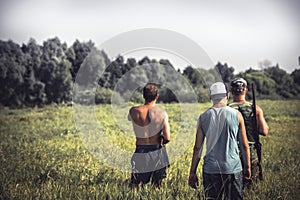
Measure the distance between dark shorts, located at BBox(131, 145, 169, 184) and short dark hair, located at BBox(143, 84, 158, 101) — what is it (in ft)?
2.42

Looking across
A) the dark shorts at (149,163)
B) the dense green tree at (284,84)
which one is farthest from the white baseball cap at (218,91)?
the dense green tree at (284,84)

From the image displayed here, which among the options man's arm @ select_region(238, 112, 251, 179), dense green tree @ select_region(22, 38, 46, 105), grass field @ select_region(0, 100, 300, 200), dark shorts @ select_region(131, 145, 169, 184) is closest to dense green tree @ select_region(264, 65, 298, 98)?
dense green tree @ select_region(22, 38, 46, 105)

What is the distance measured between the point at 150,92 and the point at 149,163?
106 centimetres

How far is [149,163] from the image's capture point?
4781mm

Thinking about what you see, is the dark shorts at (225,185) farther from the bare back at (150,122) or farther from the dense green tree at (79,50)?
the dense green tree at (79,50)

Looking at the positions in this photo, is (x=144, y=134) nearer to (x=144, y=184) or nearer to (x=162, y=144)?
(x=162, y=144)

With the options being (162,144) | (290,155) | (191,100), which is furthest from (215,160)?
(290,155)

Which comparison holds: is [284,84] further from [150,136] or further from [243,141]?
[243,141]

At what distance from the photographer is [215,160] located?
3840 millimetres

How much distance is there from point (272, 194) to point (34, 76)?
43.3 metres

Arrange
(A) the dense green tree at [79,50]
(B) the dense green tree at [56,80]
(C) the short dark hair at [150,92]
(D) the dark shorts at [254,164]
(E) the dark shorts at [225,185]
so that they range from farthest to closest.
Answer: (A) the dense green tree at [79,50] → (B) the dense green tree at [56,80] → (C) the short dark hair at [150,92] → (D) the dark shorts at [254,164] → (E) the dark shorts at [225,185]

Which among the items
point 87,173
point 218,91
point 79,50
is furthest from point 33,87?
point 218,91

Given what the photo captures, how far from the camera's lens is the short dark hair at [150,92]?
15.4ft

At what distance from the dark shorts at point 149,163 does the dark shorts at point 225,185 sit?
98 centimetres
